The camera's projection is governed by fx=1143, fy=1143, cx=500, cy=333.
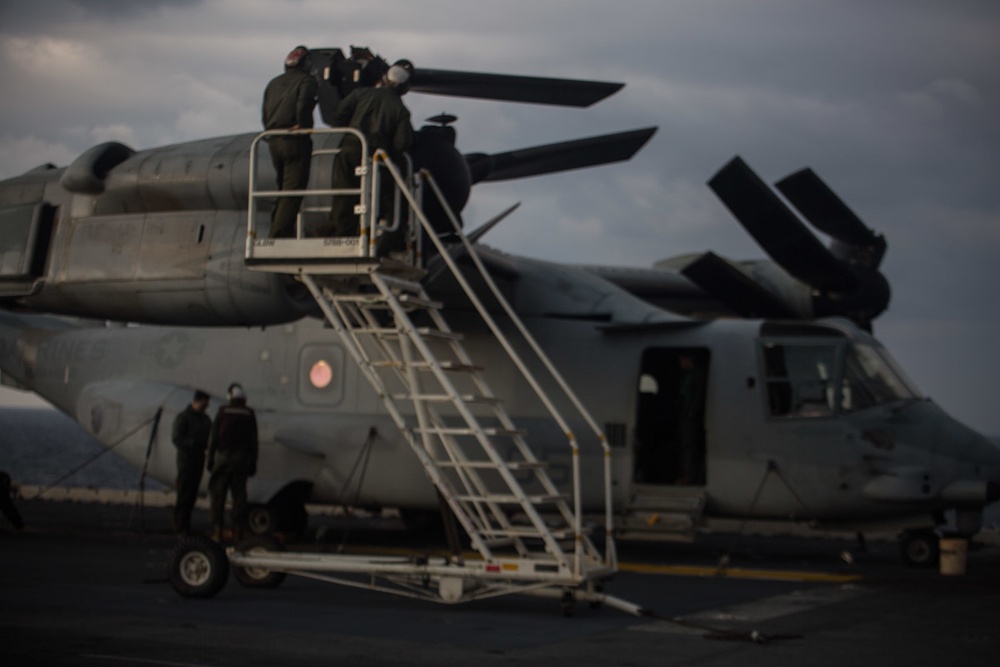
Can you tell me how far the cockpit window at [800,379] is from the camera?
13109 millimetres

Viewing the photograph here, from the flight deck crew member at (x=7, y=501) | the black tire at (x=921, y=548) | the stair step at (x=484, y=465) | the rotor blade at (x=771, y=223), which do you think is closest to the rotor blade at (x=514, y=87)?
the rotor blade at (x=771, y=223)

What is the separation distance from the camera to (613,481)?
13633 millimetres

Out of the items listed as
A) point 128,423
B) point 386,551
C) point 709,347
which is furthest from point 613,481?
point 128,423

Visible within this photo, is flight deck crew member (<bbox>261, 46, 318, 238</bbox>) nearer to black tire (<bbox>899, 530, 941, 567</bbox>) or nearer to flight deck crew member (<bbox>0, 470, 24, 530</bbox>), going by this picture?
flight deck crew member (<bbox>0, 470, 24, 530</bbox>)

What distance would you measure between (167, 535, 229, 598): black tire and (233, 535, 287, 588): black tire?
33 cm

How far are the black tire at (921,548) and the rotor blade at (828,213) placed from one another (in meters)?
3.97

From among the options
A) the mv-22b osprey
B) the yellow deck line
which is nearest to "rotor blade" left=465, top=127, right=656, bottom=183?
the mv-22b osprey

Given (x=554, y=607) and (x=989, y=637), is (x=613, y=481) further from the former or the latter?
(x=989, y=637)

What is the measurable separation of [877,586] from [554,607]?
3.56m

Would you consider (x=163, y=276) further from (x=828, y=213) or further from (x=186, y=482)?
(x=828, y=213)

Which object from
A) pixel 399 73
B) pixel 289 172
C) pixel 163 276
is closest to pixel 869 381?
pixel 399 73

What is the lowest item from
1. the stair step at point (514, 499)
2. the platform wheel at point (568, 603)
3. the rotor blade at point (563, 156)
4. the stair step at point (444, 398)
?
the platform wheel at point (568, 603)

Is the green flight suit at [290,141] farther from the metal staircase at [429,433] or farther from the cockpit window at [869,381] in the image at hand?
the cockpit window at [869,381]

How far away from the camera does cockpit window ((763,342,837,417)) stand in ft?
43.0
